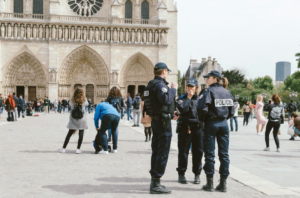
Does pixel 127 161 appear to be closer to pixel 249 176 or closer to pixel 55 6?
pixel 249 176

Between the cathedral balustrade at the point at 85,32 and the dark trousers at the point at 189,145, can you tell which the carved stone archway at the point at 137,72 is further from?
the dark trousers at the point at 189,145

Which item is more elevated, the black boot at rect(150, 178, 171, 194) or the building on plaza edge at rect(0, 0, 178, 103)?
the building on plaza edge at rect(0, 0, 178, 103)

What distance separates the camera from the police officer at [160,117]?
4.92 metres

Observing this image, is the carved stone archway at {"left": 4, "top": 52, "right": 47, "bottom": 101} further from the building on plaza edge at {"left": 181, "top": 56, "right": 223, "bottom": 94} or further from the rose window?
the building on plaza edge at {"left": 181, "top": 56, "right": 223, "bottom": 94}

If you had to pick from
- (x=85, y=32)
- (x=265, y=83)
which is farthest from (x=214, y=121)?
(x=265, y=83)

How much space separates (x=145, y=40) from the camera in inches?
1553

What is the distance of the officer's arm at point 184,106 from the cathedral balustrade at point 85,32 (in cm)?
3363

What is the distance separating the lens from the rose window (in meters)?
39.7

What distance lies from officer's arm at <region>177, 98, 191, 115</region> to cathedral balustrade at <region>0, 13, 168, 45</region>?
33632 millimetres

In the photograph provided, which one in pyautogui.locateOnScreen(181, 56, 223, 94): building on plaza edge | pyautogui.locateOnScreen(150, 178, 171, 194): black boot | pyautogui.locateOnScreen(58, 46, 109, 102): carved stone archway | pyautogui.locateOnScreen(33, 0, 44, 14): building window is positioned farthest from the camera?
pyautogui.locateOnScreen(181, 56, 223, 94): building on plaza edge

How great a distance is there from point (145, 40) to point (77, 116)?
31.6m

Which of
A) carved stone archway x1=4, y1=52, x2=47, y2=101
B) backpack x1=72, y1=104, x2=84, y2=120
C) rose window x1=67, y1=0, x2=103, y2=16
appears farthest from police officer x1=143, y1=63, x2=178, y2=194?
rose window x1=67, y1=0, x2=103, y2=16

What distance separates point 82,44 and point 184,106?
111ft

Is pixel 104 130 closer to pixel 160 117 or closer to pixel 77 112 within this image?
pixel 77 112
